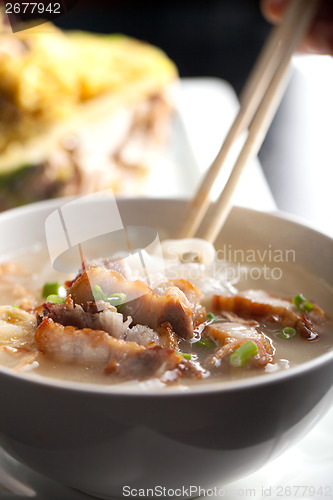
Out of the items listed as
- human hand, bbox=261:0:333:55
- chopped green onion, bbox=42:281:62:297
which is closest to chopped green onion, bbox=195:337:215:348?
chopped green onion, bbox=42:281:62:297

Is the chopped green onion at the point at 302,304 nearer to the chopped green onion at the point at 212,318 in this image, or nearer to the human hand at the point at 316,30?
the chopped green onion at the point at 212,318

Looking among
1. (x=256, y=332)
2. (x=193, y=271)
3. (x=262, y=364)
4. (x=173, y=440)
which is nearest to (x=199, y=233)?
(x=193, y=271)

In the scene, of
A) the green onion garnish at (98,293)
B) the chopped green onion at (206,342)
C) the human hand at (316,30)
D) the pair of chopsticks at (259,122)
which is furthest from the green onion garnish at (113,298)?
the human hand at (316,30)

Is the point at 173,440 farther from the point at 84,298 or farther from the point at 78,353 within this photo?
the point at 84,298

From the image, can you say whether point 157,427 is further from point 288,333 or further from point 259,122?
point 259,122

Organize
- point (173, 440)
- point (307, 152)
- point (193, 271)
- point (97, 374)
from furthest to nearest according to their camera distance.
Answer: point (307, 152) → point (193, 271) → point (97, 374) → point (173, 440)

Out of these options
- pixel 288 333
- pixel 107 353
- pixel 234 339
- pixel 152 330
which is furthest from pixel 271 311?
pixel 107 353

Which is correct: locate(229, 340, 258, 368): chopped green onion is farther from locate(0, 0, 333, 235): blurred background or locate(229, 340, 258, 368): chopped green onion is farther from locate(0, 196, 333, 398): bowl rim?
locate(0, 0, 333, 235): blurred background
